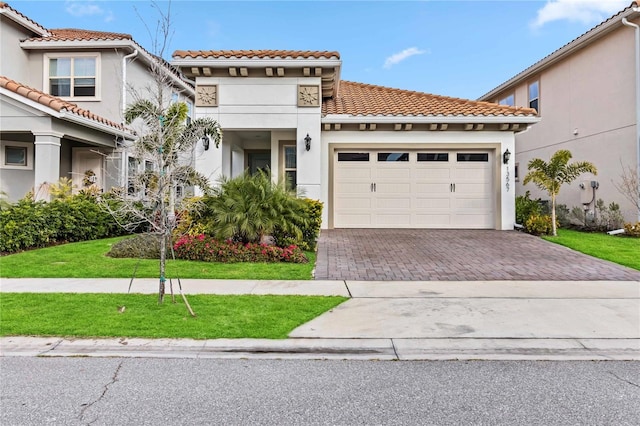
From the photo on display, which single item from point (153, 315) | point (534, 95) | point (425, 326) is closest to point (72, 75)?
point (153, 315)

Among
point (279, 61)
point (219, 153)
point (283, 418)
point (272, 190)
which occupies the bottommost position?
point (283, 418)

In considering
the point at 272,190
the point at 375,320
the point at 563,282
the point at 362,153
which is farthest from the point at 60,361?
the point at 362,153

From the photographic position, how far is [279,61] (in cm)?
1195

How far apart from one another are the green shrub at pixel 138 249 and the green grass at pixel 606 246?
10.3 m

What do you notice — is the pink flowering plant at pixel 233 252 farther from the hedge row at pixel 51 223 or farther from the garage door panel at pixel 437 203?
the garage door panel at pixel 437 203

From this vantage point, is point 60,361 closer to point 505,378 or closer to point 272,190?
point 505,378

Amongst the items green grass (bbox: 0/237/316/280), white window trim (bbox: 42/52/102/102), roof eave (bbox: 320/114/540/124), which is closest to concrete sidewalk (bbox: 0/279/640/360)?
green grass (bbox: 0/237/316/280)

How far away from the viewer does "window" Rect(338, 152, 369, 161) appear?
546 inches

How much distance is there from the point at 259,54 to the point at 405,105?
207 inches

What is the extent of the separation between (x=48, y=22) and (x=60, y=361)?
18082 millimetres

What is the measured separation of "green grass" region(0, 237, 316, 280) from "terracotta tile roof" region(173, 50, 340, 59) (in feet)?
19.5

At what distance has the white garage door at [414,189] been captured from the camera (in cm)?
1387

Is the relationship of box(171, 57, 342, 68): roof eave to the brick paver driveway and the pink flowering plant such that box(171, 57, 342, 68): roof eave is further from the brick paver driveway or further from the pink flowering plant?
the pink flowering plant

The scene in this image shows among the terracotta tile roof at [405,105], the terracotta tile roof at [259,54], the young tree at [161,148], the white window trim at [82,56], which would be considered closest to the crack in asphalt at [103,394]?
the young tree at [161,148]
